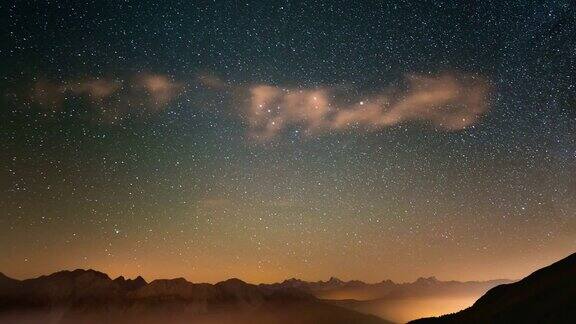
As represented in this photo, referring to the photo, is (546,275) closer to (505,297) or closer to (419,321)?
(505,297)

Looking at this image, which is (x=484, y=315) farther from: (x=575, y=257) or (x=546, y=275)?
(x=575, y=257)

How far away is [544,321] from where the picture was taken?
115ft

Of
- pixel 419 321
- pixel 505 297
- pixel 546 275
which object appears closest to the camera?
pixel 546 275

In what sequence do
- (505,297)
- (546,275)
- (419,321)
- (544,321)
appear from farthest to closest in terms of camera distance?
1. (419,321)
2. (505,297)
3. (546,275)
4. (544,321)

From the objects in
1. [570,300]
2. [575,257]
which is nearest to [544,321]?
[570,300]

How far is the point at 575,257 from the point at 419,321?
27048 millimetres

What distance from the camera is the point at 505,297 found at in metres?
56.1

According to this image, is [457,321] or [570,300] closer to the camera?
[570,300]

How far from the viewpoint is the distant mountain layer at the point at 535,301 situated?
35672 mm

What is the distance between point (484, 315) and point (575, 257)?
1303 cm

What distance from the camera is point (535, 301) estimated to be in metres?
43.2

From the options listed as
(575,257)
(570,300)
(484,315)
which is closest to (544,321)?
(570,300)

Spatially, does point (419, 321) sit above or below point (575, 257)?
below

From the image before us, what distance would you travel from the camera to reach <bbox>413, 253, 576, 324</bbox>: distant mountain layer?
3567 cm
